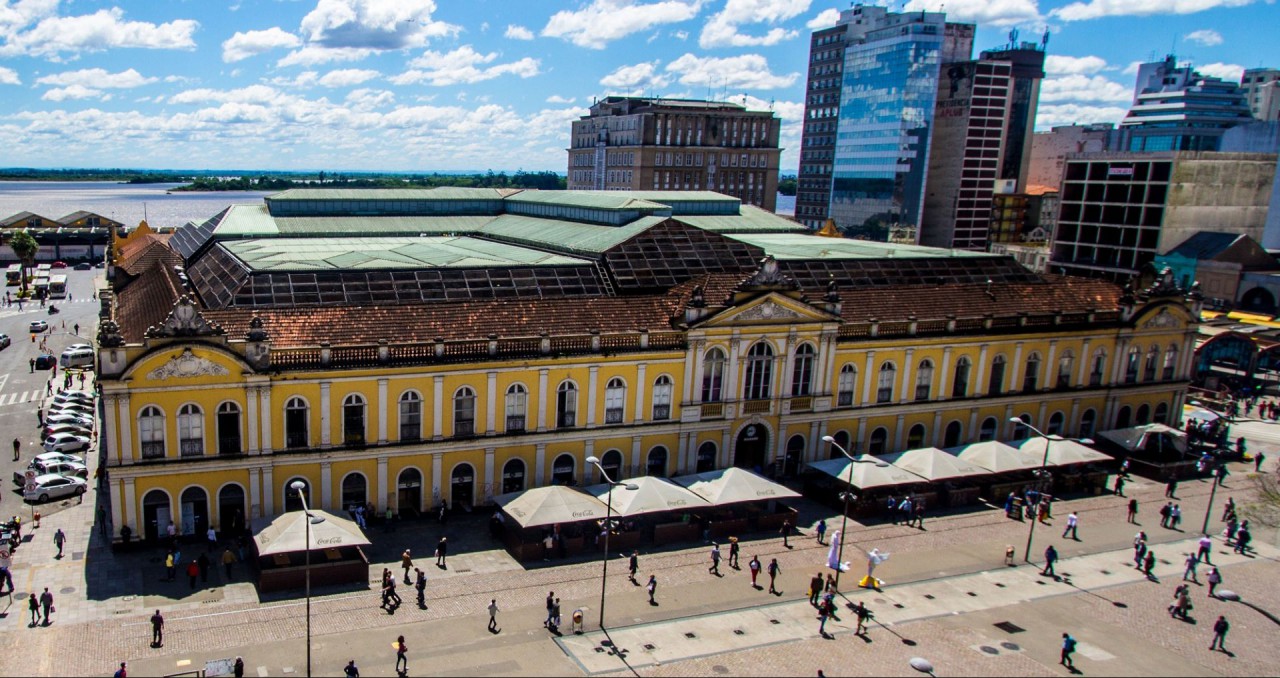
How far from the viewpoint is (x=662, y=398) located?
5275 centimetres

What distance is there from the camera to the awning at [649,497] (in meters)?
46.2

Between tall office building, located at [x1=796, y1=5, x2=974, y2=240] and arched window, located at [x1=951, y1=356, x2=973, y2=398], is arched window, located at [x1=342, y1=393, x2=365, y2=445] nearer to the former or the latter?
arched window, located at [x1=951, y1=356, x2=973, y2=398]

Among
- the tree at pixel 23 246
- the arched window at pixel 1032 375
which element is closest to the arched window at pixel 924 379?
the arched window at pixel 1032 375

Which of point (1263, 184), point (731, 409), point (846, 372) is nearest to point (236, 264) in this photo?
point (731, 409)

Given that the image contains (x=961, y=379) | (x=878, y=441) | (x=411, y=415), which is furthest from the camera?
(x=961, y=379)

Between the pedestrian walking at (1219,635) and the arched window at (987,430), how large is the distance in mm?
24173

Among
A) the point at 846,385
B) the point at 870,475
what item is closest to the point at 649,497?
the point at 870,475

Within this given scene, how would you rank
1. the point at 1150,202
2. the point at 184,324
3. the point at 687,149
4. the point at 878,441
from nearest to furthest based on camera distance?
1. the point at 184,324
2. the point at 878,441
3. the point at 1150,202
4. the point at 687,149

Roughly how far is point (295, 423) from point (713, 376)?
2231 centimetres

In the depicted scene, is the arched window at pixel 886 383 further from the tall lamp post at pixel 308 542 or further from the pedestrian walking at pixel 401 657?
the pedestrian walking at pixel 401 657

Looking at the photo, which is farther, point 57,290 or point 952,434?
point 57,290

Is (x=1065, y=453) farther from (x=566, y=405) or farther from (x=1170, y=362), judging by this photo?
(x=566, y=405)

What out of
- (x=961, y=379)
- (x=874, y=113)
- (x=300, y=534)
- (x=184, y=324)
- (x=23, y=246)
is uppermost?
(x=874, y=113)

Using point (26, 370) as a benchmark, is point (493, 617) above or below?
above
